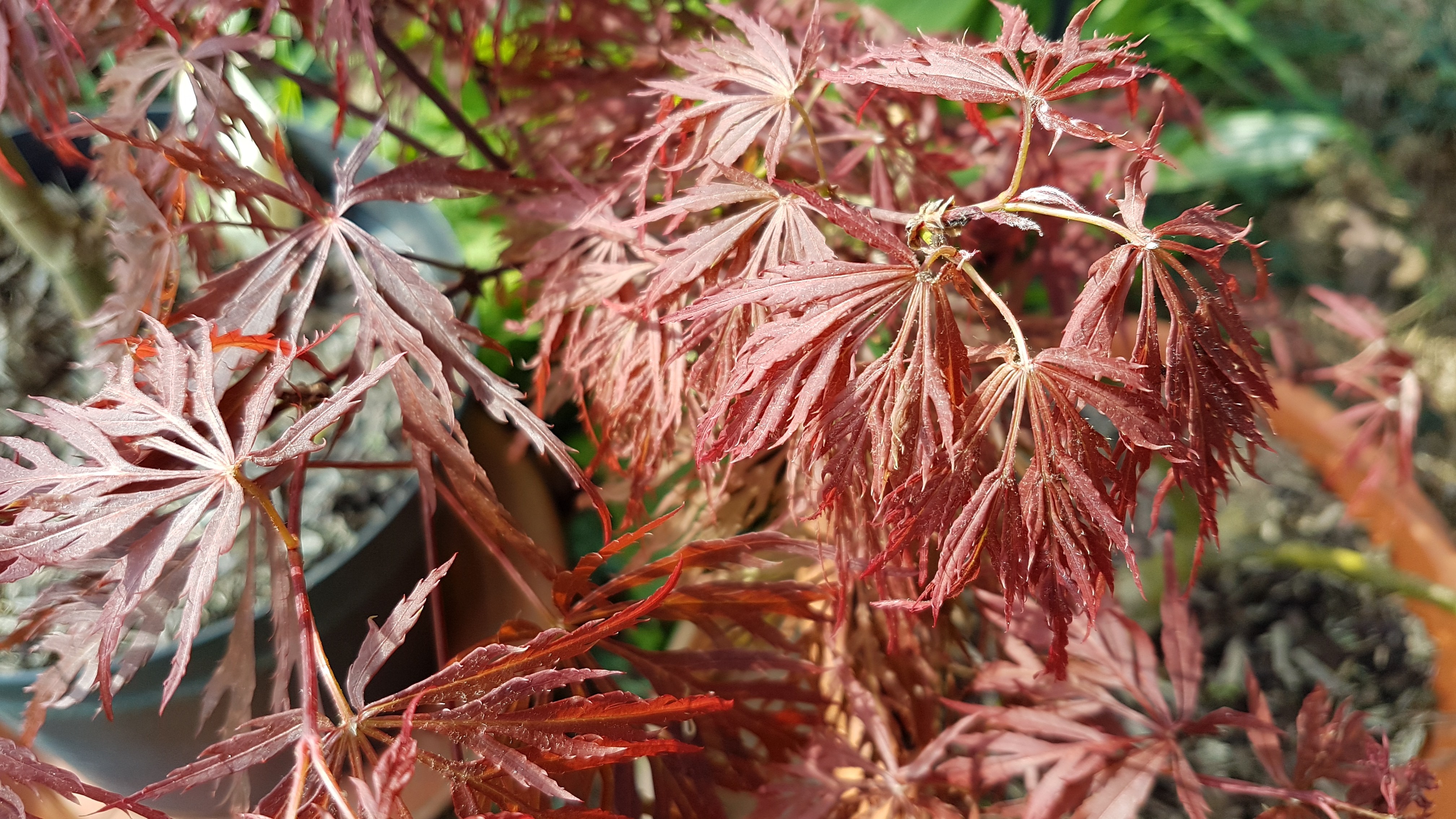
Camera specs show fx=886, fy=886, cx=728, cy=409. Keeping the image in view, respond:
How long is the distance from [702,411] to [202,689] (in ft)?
1.35

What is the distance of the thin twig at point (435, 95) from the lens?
63cm

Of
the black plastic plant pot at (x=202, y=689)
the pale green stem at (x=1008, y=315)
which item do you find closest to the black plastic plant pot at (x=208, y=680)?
the black plastic plant pot at (x=202, y=689)

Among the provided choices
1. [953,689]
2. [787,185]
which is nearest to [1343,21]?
[953,689]

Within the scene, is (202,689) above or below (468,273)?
below

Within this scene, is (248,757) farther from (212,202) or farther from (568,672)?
(212,202)

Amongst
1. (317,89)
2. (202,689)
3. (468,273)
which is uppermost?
(317,89)

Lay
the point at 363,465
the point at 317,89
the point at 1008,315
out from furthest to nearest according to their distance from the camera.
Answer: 1. the point at 317,89
2. the point at 363,465
3. the point at 1008,315

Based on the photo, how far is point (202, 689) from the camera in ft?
2.01

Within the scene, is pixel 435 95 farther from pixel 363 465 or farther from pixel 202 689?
pixel 202 689

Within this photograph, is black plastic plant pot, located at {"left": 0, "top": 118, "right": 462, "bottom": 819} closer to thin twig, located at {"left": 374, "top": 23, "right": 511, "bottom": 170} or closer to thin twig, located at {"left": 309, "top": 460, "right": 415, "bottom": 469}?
thin twig, located at {"left": 374, "top": 23, "right": 511, "bottom": 170}

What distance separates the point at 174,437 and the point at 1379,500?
1.09m

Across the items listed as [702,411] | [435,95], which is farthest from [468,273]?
[702,411]

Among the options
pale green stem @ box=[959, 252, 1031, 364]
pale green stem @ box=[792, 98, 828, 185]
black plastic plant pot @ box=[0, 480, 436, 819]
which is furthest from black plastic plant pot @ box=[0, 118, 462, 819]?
pale green stem @ box=[959, 252, 1031, 364]

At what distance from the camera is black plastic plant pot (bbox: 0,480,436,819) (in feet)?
1.96
